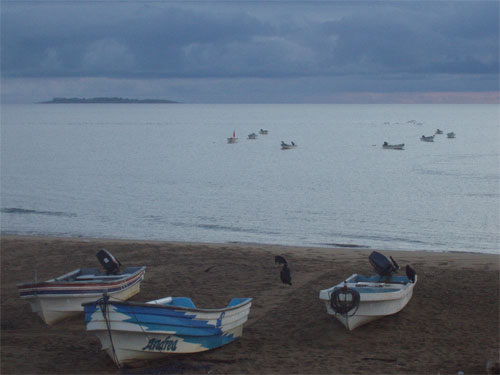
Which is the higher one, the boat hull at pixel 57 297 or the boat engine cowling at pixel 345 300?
the boat engine cowling at pixel 345 300

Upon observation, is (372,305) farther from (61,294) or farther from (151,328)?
(61,294)

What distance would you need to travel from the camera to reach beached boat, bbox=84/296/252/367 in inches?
467

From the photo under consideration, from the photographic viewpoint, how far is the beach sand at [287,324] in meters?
12.4

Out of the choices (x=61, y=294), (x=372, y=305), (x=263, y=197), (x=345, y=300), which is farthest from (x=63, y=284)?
(x=263, y=197)

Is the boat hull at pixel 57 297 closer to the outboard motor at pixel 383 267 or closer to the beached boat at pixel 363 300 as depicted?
the beached boat at pixel 363 300

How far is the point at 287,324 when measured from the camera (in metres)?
15.0

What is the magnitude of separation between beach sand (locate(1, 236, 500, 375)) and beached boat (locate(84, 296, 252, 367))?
0.99ft

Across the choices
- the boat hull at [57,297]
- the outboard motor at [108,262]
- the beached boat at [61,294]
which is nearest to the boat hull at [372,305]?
the beached boat at [61,294]

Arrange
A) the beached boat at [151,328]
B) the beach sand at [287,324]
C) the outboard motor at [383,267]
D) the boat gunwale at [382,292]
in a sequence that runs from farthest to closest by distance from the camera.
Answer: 1. the outboard motor at [383,267]
2. the boat gunwale at [382,292]
3. the beach sand at [287,324]
4. the beached boat at [151,328]

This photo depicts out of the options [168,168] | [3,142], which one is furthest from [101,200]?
[3,142]

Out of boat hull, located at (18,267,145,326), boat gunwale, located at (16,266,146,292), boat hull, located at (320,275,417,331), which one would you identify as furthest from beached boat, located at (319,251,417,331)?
boat gunwale, located at (16,266,146,292)

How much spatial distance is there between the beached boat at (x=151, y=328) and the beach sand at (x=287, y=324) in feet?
0.99

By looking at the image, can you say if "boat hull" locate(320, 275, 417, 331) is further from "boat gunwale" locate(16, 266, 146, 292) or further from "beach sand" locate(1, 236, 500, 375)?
"boat gunwale" locate(16, 266, 146, 292)

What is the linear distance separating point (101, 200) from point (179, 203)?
6.06 m
